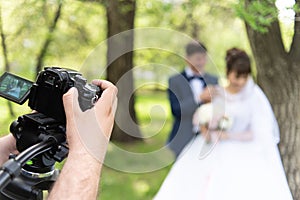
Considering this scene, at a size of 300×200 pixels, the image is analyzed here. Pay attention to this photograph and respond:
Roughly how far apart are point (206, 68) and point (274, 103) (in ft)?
6.53

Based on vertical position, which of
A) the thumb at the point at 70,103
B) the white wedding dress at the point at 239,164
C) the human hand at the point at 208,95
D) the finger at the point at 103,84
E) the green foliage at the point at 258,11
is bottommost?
the white wedding dress at the point at 239,164

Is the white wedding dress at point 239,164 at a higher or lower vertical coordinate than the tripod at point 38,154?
lower

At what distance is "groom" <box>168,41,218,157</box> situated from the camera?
497 centimetres

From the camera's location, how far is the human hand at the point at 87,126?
1366 mm

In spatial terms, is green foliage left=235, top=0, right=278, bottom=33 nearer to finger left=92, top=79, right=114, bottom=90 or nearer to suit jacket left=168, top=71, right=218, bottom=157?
finger left=92, top=79, right=114, bottom=90

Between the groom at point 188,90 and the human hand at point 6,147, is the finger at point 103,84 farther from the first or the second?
the groom at point 188,90

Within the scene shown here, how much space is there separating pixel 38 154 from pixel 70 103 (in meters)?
0.16

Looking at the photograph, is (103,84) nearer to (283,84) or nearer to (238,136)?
(283,84)

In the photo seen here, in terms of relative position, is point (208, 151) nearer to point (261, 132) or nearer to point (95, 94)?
point (261, 132)

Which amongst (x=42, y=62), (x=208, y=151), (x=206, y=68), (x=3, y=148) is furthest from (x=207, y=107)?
(x=42, y=62)

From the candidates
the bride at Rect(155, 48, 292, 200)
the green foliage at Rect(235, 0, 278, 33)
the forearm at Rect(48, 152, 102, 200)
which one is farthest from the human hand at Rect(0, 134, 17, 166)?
the bride at Rect(155, 48, 292, 200)

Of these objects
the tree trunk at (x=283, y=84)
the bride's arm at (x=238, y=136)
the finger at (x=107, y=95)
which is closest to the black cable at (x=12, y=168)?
the finger at (x=107, y=95)

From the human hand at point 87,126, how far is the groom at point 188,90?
3.47m

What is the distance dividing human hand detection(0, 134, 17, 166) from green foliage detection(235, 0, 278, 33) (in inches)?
55.2
